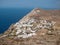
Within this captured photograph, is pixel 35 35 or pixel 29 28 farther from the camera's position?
pixel 29 28

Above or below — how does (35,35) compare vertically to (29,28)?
below

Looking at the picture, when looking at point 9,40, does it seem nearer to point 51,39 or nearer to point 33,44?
point 33,44

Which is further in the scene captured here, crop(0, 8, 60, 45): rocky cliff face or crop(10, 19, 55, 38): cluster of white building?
crop(10, 19, 55, 38): cluster of white building

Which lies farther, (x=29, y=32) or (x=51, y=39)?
(x=29, y=32)

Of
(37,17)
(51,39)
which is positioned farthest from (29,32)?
(37,17)

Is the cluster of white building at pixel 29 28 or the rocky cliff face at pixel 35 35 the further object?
the cluster of white building at pixel 29 28

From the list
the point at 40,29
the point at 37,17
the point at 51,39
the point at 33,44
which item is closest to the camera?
the point at 33,44

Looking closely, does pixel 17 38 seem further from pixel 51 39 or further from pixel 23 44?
pixel 51 39

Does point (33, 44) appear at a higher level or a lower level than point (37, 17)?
lower

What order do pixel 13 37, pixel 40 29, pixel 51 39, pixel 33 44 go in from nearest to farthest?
pixel 33 44 < pixel 51 39 < pixel 13 37 < pixel 40 29

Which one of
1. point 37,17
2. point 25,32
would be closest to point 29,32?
point 25,32
